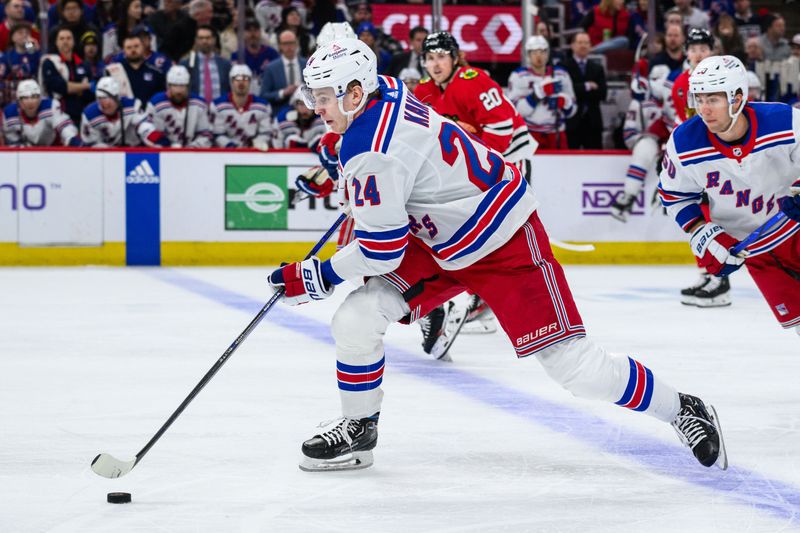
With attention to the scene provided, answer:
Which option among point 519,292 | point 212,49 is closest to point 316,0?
point 212,49

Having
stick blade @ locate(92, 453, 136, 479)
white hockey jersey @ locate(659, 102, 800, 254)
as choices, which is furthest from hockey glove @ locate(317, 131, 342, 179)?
stick blade @ locate(92, 453, 136, 479)

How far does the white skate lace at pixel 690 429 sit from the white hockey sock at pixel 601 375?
63 mm

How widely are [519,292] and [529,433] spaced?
613 mm

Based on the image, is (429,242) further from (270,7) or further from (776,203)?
(270,7)

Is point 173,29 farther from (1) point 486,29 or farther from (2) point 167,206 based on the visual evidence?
(1) point 486,29

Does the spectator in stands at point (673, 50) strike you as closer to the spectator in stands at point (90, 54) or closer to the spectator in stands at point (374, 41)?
the spectator in stands at point (374, 41)

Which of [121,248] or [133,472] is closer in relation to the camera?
[133,472]

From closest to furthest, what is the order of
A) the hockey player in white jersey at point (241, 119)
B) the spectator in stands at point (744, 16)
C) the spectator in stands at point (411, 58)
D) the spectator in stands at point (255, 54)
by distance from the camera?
the hockey player in white jersey at point (241, 119) → the spectator in stands at point (411, 58) → the spectator in stands at point (255, 54) → the spectator in stands at point (744, 16)

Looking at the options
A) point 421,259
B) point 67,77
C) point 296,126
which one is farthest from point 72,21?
point 421,259

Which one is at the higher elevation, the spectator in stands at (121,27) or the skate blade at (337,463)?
the spectator in stands at (121,27)

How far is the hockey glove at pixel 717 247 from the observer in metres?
3.72

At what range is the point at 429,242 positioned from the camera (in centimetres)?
312

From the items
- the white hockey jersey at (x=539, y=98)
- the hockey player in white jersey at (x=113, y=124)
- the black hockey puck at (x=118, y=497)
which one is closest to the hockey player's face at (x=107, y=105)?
the hockey player in white jersey at (x=113, y=124)

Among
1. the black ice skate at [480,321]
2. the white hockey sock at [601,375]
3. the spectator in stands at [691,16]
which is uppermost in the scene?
the spectator in stands at [691,16]
